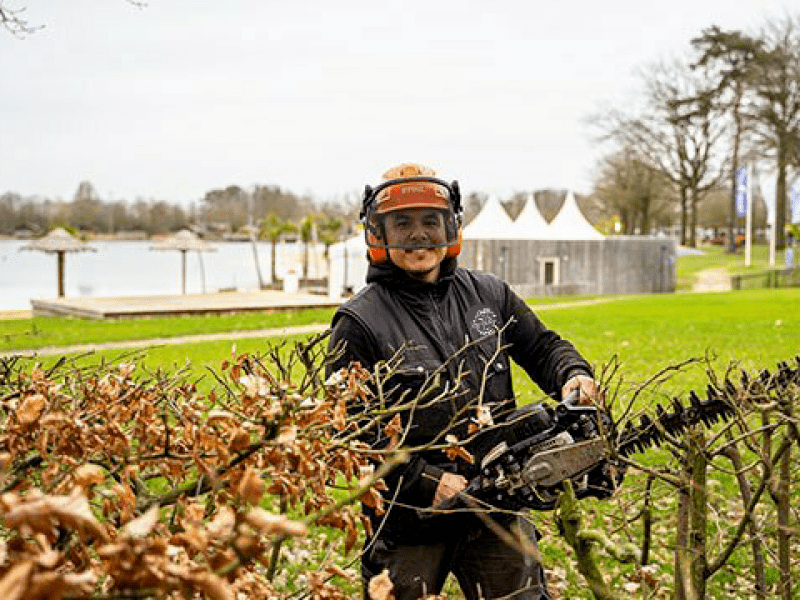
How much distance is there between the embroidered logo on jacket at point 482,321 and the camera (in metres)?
3.25

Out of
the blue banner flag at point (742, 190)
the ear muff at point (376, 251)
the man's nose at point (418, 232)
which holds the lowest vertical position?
the ear muff at point (376, 251)

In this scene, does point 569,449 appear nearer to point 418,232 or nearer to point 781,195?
point 418,232

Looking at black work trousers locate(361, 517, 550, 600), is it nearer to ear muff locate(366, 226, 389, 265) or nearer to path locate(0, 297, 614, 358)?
ear muff locate(366, 226, 389, 265)

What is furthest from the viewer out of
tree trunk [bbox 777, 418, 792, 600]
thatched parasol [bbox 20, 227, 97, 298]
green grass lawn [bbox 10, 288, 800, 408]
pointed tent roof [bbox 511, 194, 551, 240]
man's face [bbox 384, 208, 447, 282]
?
pointed tent roof [bbox 511, 194, 551, 240]

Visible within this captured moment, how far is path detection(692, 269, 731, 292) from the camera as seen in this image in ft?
130

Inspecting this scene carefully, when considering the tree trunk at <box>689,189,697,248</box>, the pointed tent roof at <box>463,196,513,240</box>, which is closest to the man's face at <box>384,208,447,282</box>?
the pointed tent roof at <box>463,196,513,240</box>

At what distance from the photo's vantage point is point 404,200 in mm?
3293

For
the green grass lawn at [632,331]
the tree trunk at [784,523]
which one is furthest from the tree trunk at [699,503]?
the green grass lawn at [632,331]

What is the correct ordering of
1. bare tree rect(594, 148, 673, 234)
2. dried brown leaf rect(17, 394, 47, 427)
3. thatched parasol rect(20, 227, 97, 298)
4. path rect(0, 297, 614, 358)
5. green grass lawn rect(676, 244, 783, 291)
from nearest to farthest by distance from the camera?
dried brown leaf rect(17, 394, 47, 427) < path rect(0, 297, 614, 358) < thatched parasol rect(20, 227, 97, 298) < green grass lawn rect(676, 244, 783, 291) < bare tree rect(594, 148, 673, 234)

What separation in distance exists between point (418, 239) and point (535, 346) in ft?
2.03

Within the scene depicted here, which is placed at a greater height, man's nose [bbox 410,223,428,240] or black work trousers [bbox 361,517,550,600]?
man's nose [bbox 410,223,428,240]

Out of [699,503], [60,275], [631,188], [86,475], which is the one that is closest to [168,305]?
[60,275]

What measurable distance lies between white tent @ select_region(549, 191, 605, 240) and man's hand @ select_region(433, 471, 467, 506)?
111ft

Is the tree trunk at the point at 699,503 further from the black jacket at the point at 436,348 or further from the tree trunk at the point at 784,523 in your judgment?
the black jacket at the point at 436,348
